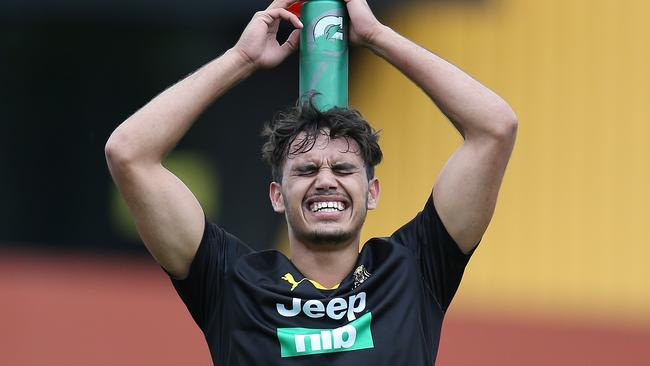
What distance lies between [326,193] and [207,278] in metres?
0.40

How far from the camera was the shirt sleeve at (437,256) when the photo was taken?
3100mm

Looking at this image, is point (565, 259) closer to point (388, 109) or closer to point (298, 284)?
point (388, 109)

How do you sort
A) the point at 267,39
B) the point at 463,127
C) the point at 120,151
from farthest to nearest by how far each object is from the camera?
1. the point at 267,39
2. the point at 463,127
3. the point at 120,151

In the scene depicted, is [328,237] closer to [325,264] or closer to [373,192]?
Result: [325,264]

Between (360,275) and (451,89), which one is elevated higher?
(451,89)

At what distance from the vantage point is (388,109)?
8.70m

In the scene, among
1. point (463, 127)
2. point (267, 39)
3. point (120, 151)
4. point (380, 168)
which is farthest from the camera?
point (380, 168)

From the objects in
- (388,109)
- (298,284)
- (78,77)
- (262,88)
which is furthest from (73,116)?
(298,284)

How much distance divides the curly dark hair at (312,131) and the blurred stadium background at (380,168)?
424 centimetres

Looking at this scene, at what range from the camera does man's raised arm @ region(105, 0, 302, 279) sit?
296 cm

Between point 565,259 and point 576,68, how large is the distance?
1.42 metres

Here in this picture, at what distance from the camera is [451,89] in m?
3.04

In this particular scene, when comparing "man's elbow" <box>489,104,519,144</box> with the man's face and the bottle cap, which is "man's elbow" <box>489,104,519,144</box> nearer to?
the man's face

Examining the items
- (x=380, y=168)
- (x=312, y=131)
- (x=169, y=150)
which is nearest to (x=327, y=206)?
(x=312, y=131)
